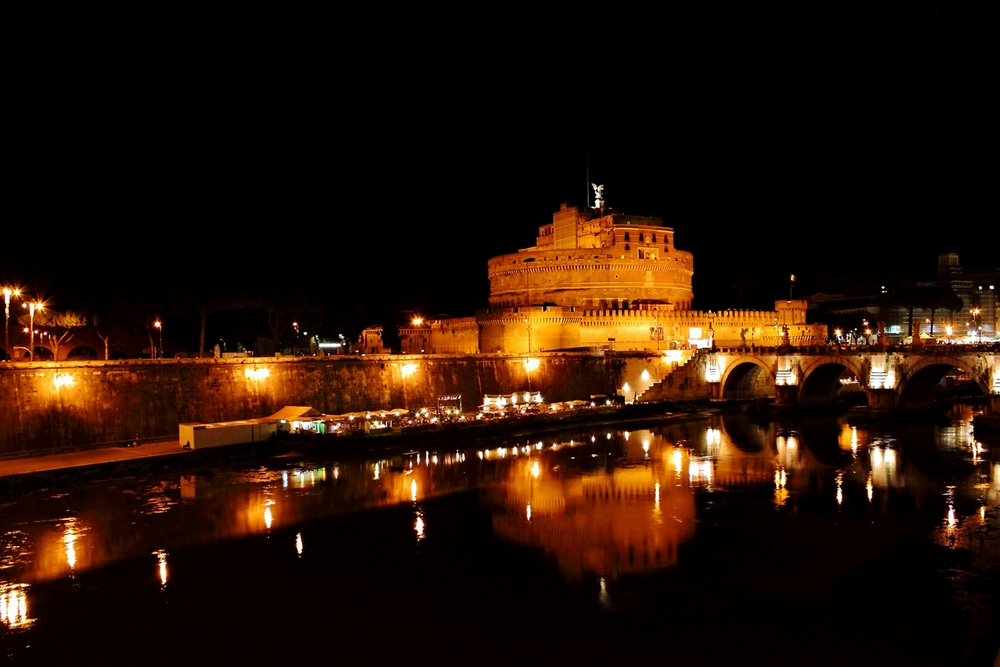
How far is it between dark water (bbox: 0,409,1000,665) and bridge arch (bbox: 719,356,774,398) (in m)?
17.9

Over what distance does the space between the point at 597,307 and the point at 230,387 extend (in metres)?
24.5

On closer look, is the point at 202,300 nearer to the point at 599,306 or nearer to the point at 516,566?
the point at 516,566

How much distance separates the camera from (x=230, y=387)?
97.1ft

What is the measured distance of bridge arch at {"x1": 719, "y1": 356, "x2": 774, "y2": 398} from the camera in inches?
1694

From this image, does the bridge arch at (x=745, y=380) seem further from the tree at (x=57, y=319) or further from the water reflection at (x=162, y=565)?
the water reflection at (x=162, y=565)

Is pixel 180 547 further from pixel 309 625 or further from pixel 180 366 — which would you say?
pixel 180 366

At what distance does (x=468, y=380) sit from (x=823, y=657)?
27.2m

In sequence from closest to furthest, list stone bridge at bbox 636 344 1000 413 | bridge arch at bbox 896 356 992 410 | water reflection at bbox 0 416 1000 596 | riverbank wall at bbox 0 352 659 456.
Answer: water reflection at bbox 0 416 1000 596, riverbank wall at bbox 0 352 659 456, stone bridge at bbox 636 344 1000 413, bridge arch at bbox 896 356 992 410

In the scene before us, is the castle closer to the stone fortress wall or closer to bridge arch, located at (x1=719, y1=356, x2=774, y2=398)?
the stone fortress wall

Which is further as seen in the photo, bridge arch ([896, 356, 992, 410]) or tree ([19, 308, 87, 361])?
bridge arch ([896, 356, 992, 410])

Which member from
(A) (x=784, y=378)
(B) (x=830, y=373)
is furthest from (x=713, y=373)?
(B) (x=830, y=373)

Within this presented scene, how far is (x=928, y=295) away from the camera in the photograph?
5384 cm

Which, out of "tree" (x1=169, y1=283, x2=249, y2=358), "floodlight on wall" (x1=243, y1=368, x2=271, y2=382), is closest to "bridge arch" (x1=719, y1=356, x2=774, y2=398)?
"floodlight on wall" (x1=243, y1=368, x2=271, y2=382)

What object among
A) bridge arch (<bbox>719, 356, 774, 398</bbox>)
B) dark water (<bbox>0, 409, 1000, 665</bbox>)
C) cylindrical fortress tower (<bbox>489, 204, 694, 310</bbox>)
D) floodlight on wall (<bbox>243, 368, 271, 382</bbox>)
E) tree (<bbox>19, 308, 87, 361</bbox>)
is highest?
cylindrical fortress tower (<bbox>489, 204, 694, 310</bbox>)
